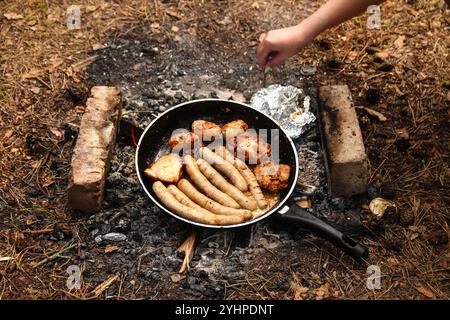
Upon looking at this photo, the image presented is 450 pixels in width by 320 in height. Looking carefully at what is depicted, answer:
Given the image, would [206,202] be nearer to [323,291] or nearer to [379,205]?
[323,291]

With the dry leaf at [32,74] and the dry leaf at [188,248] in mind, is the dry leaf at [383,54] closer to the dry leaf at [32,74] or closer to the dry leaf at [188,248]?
the dry leaf at [188,248]

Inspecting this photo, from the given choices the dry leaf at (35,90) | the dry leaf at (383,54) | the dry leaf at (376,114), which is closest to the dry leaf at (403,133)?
the dry leaf at (376,114)

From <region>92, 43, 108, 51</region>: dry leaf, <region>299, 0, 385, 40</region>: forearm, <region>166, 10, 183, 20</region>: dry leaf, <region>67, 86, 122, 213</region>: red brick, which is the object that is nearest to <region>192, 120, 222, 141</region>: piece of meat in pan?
<region>67, 86, 122, 213</region>: red brick

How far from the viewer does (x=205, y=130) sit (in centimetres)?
399

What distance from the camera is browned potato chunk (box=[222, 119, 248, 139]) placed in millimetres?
3988

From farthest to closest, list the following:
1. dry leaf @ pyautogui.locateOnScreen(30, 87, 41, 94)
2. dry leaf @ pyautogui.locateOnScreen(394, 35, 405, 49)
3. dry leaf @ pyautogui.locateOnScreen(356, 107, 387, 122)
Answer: dry leaf @ pyautogui.locateOnScreen(394, 35, 405, 49) < dry leaf @ pyautogui.locateOnScreen(30, 87, 41, 94) < dry leaf @ pyautogui.locateOnScreen(356, 107, 387, 122)

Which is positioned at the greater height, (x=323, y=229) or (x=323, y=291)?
(x=323, y=229)

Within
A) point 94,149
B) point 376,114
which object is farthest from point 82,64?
point 376,114

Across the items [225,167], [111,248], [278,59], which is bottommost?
[111,248]

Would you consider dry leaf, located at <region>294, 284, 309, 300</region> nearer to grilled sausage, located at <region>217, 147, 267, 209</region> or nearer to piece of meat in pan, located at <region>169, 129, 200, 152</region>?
grilled sausage, located at <region>217, 147, 267, 209</region>

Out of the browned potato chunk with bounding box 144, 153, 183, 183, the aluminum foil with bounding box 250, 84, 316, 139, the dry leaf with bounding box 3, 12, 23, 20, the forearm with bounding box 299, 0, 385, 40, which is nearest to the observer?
the forearm with bounding box 299, 0, 385, 40

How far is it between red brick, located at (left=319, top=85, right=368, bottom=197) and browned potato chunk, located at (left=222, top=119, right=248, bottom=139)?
686 mm

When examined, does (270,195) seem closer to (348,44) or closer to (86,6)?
(348,44)

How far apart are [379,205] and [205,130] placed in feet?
4.95
